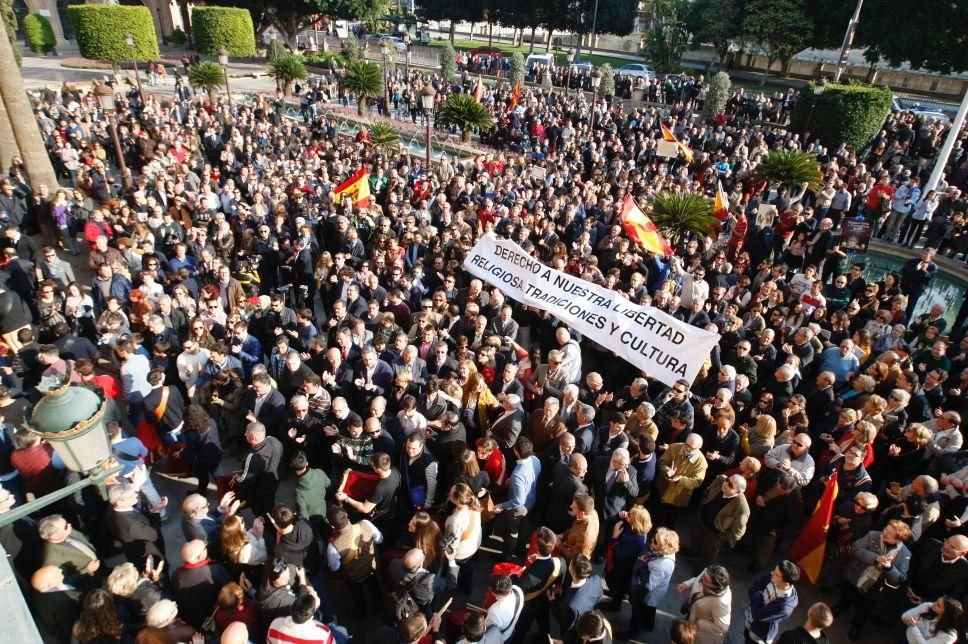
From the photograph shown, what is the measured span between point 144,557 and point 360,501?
1.80 meters

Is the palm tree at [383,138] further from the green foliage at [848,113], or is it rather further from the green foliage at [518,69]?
the green foliage at [518,69]

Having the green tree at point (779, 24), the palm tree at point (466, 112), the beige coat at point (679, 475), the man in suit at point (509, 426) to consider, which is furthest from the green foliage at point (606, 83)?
the beige coat at point (679, 475)

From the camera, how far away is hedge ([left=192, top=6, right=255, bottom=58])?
39969mm

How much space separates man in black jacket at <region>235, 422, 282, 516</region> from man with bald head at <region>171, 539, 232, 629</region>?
1.19m

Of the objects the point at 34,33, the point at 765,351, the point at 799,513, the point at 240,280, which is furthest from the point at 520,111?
the point at 34,33

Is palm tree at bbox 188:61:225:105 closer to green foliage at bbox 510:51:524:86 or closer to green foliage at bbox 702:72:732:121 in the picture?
green foliage at bbox 510:51:524:86

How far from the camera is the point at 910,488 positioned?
5.43 metres

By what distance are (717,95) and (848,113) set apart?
5.90m

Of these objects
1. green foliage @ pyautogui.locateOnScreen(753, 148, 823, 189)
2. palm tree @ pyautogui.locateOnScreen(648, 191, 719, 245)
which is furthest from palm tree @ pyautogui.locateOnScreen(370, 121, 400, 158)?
green foliage @ pyautogui.locateOnScreen(753, 148, 823, 189)

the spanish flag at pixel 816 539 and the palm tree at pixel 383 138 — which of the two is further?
the palm tree at pixel 383 138

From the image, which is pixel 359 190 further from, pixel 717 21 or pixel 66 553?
pixel 717 21

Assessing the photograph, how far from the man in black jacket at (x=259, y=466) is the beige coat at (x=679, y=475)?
12.5ft

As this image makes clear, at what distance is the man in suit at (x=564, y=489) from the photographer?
535 centimetres

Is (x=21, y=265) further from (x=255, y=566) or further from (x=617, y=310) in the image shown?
(x=617, y=310)
